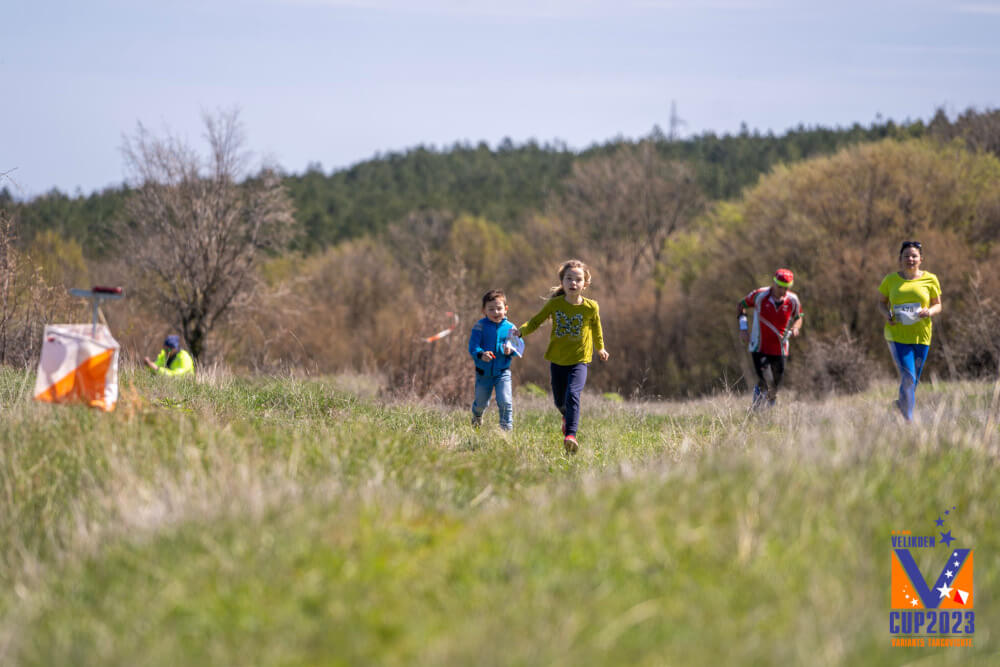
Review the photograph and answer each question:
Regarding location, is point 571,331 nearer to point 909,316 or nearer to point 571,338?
point 571,338

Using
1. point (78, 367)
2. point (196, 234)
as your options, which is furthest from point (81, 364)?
point (196, 234)

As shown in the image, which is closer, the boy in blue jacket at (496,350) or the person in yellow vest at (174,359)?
the boy in blue jacket at (496,350)

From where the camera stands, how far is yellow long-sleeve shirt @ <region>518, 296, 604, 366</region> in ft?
27.4

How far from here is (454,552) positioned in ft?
12.2

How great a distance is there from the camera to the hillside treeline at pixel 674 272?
64.0ft

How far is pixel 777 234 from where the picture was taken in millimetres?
37594

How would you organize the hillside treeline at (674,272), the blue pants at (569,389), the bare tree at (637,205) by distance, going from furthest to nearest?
the bare tree at (637,205) < the hillside treeline at (674,272) < the blue pants at (569,389)

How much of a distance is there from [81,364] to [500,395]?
174 inches

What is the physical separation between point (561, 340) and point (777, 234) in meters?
31.6

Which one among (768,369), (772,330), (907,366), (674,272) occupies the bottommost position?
(674,272)

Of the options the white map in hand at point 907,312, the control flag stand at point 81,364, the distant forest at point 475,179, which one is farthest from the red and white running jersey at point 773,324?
the distant forest at point 475,179

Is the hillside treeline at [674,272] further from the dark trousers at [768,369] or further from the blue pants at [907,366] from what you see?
the blue pants at [907,366]

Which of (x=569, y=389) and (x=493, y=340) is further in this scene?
(x=493, y=340)

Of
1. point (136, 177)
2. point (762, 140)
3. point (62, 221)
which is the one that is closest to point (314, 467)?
point (136, 177)
